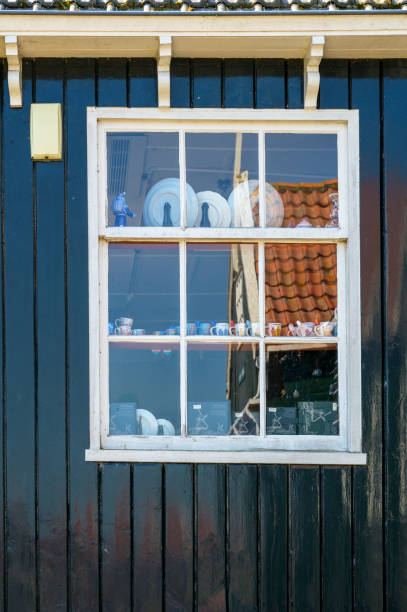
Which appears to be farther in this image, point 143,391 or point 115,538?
point 143,391

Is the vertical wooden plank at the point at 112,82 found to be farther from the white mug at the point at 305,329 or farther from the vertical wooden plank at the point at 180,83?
the white mug at the point at 305,329

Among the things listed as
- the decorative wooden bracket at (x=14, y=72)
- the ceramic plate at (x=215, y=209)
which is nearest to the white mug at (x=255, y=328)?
the ceramic plate at (x=215, y=209)

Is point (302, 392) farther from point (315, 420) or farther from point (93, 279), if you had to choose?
point (93, 279)

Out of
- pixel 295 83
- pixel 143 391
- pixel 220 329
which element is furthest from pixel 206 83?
pixel 143 391

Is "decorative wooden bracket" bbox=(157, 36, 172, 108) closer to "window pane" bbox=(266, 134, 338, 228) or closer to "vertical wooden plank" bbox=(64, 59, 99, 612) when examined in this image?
"vertical wooden plank" bbox=(64, 59, 99, 612)

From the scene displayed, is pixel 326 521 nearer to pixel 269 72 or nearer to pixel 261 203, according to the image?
pixel 261 203

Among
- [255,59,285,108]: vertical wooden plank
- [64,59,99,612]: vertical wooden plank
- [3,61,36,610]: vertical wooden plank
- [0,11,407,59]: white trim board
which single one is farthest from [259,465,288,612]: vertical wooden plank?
[0,11,407,59]: white trim board

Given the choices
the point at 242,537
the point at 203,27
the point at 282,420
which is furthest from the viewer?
the point at 282,420

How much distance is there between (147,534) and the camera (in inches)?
152

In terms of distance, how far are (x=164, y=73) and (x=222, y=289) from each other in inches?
47.5

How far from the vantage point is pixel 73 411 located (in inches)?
153

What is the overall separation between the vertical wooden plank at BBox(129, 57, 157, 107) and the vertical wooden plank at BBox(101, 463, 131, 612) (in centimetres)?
198

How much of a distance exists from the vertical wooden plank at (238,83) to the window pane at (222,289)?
2.58ft

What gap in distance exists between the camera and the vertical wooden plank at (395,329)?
12.7ft
